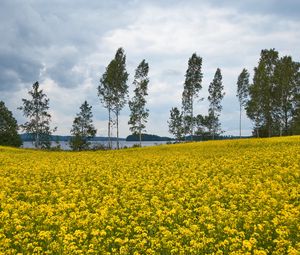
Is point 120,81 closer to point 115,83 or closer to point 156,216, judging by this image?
point 115,83

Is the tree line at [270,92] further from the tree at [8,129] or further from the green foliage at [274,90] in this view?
the tree at [8,129]

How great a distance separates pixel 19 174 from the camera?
24734mm

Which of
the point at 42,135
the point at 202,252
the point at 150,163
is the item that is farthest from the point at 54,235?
the point at 42,135

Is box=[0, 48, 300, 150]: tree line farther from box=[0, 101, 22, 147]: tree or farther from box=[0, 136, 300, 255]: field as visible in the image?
box=[0, 136, 300, 255]: field

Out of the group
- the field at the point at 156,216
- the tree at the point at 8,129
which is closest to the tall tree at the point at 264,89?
the tree at the point at 8,129

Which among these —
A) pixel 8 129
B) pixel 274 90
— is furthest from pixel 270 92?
pixel 8 129

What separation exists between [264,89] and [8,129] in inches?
2190

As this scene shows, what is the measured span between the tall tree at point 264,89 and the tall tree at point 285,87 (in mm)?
955

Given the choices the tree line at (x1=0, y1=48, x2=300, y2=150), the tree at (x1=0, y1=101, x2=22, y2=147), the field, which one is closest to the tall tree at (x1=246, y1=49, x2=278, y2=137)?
the tree line at (x1=0, y1=48, x2=300, y2=150)

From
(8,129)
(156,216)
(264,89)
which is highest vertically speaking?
(264,89)

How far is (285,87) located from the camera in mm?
84438

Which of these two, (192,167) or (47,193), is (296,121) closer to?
(192,167)

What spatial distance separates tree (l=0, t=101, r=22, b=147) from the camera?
88500mm

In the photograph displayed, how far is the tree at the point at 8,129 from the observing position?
88.5m
